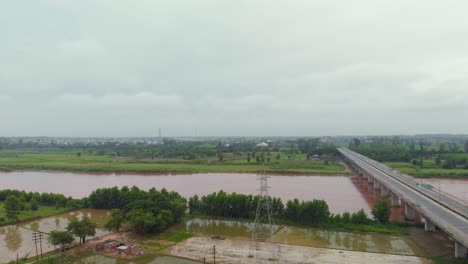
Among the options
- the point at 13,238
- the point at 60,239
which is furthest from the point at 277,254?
the point at 13,238

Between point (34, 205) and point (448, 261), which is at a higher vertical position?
point (34, 205)

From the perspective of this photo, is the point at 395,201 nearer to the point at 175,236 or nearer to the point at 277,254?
the point at 277,254

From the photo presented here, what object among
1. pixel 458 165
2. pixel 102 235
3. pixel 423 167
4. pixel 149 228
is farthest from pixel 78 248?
pixel 458 165

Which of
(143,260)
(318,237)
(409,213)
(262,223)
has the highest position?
(409,213)

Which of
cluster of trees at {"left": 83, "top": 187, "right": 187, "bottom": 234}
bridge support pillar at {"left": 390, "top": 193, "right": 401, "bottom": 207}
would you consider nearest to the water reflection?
cluster of trees at {"left": 83, "top": 187, "right": 187, "bottom": 234}

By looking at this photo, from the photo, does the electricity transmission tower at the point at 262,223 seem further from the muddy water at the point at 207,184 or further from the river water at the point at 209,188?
the muddy water at the point at 207,184

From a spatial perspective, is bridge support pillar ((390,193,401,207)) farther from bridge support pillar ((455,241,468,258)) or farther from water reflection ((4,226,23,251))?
water reflection ((4,226,23,251))

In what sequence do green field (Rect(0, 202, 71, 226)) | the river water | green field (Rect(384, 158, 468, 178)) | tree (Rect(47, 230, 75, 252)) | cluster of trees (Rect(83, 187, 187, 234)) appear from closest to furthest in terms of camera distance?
tree (Rect(47, 230, 75, 252)), the river water, cluster of trees (Rect(83, 187, 187, 234)), green field (Rect(0, 202, 71, 226)), green field (Rect(384, 158, 468, 178))
